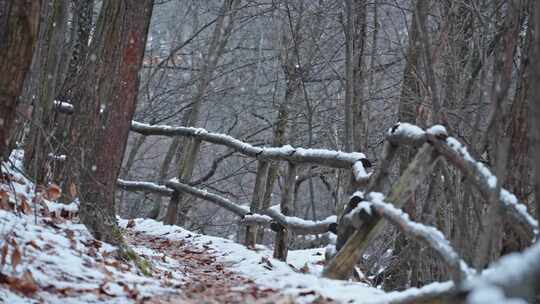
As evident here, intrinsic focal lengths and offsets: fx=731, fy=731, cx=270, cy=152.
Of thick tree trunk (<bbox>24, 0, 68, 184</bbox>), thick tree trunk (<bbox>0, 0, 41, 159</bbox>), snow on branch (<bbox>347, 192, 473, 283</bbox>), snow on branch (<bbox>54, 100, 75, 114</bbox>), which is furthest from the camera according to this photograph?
snow on branch (<bbox>54, 100, 75, 114</bbox>)

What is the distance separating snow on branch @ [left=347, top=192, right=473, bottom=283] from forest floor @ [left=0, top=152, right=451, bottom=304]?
0.43 feet

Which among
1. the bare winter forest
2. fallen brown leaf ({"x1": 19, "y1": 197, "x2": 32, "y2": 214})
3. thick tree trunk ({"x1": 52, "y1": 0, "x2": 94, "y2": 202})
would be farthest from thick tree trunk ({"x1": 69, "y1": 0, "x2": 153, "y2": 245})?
fallen brown leaf ({"x1": 19, "y1": 197, "x2": 32, "y2": 214})

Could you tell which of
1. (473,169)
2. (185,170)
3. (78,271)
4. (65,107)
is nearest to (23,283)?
(78,271)

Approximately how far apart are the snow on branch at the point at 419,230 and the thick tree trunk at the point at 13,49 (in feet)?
6.93

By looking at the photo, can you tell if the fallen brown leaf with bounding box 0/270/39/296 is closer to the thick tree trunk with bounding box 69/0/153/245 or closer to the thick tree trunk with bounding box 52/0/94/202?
the thick tree trunk with bounding box 69/0/153/245

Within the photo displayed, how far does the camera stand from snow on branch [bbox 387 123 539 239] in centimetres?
350

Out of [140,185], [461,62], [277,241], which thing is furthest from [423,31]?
[140,185]

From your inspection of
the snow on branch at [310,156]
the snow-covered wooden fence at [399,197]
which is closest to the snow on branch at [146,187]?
the snow on branch at [310,156]

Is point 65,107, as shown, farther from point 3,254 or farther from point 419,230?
point 419,230

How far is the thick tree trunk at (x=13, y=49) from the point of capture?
4.16 metres

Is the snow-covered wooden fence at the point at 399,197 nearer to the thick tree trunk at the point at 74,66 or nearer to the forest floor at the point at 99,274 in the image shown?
the forest floor at the point at 99,274

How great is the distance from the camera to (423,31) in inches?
266

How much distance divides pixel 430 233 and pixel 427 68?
10.8 ft

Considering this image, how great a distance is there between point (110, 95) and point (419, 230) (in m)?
3.45
